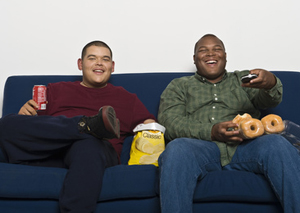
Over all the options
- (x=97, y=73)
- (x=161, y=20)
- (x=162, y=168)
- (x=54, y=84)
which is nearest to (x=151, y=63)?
(x=161, y=20)

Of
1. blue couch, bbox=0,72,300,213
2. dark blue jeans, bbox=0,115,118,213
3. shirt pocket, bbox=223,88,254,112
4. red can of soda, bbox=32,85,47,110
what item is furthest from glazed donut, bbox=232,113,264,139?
red can of soda, bbox=32,85,47,110

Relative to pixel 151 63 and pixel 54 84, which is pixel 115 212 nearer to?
pixel 54 84

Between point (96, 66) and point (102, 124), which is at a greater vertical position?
point (96, 66)

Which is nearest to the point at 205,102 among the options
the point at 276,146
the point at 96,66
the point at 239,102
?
the point at 239,102

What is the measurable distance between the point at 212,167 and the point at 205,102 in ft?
1.49

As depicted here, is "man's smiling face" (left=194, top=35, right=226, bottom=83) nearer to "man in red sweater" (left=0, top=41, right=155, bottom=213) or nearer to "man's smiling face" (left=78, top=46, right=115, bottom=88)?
"man in red sweater" (left=0, top=41, right=155, bottom=213)

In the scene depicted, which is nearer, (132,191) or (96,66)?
(132,191)

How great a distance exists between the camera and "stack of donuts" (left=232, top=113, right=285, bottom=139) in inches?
59.9

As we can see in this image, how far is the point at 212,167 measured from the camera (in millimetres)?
1563

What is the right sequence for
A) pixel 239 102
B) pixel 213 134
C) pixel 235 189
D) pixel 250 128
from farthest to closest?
pixel 239 102, pixel 213 134, pixel 250 128, pixel 235 189

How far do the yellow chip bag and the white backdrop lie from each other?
83cm

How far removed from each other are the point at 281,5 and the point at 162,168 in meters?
1.72

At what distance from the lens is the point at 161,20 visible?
8.32ft

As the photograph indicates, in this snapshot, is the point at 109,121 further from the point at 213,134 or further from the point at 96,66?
the point at 96,66
